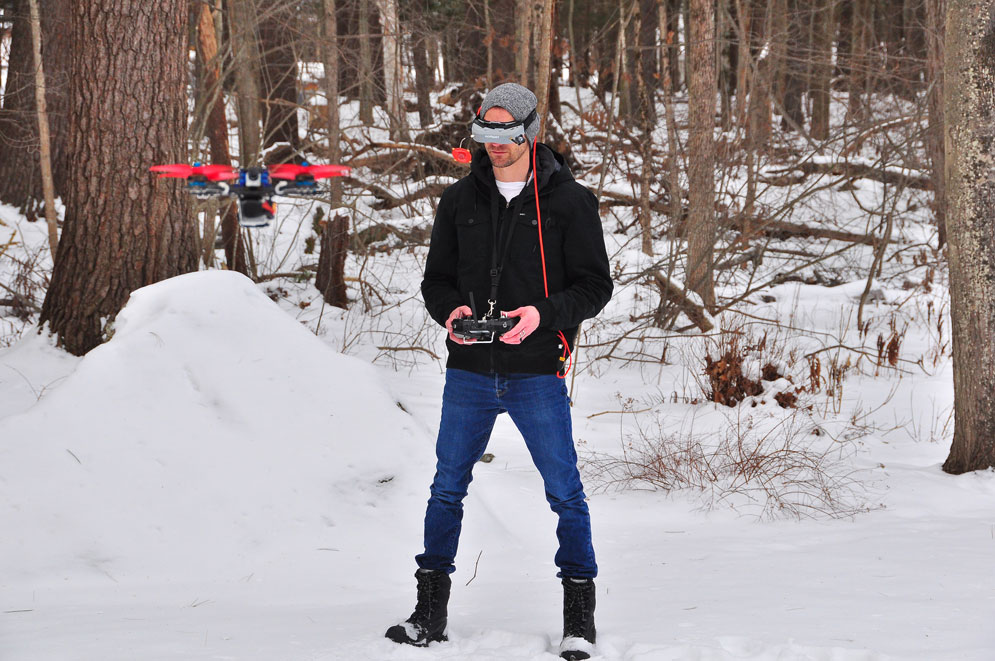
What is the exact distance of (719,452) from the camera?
5793 millimetres

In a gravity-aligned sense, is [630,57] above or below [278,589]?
above

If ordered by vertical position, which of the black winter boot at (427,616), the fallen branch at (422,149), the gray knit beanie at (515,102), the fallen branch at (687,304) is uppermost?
the fallen branch at (422,149)

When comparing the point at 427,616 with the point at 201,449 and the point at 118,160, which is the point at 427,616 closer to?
the point at 201,449

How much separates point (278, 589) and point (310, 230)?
29.4ft

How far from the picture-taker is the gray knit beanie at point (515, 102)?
9.50ft

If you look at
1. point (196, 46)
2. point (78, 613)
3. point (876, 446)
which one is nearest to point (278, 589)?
point (78, 613)

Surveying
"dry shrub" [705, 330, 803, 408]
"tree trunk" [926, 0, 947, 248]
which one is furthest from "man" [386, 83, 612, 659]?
"tree trunk" [926, 0, 947, 248]

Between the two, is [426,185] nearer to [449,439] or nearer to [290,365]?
[290,365]

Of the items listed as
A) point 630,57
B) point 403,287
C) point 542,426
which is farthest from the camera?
point 630,57

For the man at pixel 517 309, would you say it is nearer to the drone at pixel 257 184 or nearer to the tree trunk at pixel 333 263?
the drone at pixel 257 184

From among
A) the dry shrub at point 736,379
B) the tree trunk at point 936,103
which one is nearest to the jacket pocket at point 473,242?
the dry shrub at point 736,379

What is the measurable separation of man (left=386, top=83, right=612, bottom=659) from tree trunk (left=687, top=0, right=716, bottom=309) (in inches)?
233

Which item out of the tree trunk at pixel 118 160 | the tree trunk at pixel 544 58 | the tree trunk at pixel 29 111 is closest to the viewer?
the tree trunk at pixel 118 160

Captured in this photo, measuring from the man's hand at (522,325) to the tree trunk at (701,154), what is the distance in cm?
613
